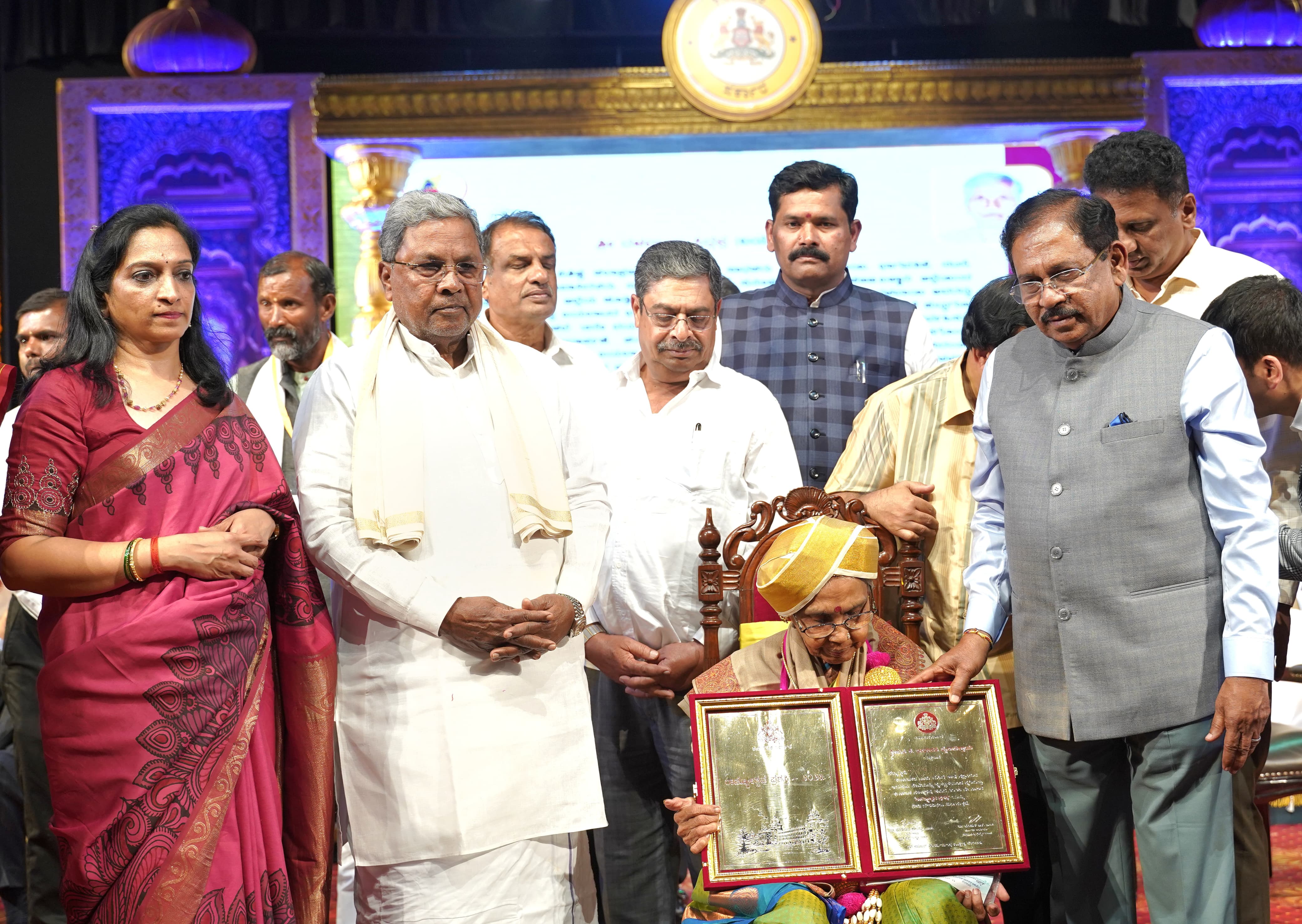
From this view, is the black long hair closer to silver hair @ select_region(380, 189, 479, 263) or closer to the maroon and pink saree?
the maroon and pink saree

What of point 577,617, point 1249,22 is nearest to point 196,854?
point 577,617

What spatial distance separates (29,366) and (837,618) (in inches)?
111

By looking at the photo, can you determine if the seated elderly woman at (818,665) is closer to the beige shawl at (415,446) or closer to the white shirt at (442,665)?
the white shirt at (442,665)

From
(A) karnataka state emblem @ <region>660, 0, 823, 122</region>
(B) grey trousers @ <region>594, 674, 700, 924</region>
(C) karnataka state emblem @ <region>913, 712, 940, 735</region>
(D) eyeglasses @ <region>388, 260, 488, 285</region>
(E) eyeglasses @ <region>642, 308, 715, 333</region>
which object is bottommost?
(B) grey trousers @ <region>594, 674, 700, 924</region>

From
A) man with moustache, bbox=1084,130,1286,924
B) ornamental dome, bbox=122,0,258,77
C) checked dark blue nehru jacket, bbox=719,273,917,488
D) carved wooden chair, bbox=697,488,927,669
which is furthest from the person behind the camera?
ornamental dome, bbox=122,0,258,77

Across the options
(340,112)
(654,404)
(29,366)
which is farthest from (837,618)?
(340,112)

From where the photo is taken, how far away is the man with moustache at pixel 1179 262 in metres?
2.82

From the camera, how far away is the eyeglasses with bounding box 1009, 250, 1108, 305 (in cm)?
236

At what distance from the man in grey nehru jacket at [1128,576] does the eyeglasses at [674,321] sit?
0.95 metres

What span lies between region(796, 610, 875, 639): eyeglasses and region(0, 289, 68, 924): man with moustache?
87.6 inches

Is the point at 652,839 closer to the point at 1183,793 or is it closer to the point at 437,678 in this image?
the point at 437,678

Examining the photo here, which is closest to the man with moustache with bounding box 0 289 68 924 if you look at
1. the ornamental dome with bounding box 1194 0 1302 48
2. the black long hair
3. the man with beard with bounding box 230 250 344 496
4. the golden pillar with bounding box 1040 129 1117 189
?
the man with beard with bounding box 230 250 344 496

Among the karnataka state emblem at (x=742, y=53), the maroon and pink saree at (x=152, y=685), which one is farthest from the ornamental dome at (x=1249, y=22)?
the maroon and pink saree at (x=152, y=685)

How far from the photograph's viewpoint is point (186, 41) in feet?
21.5
